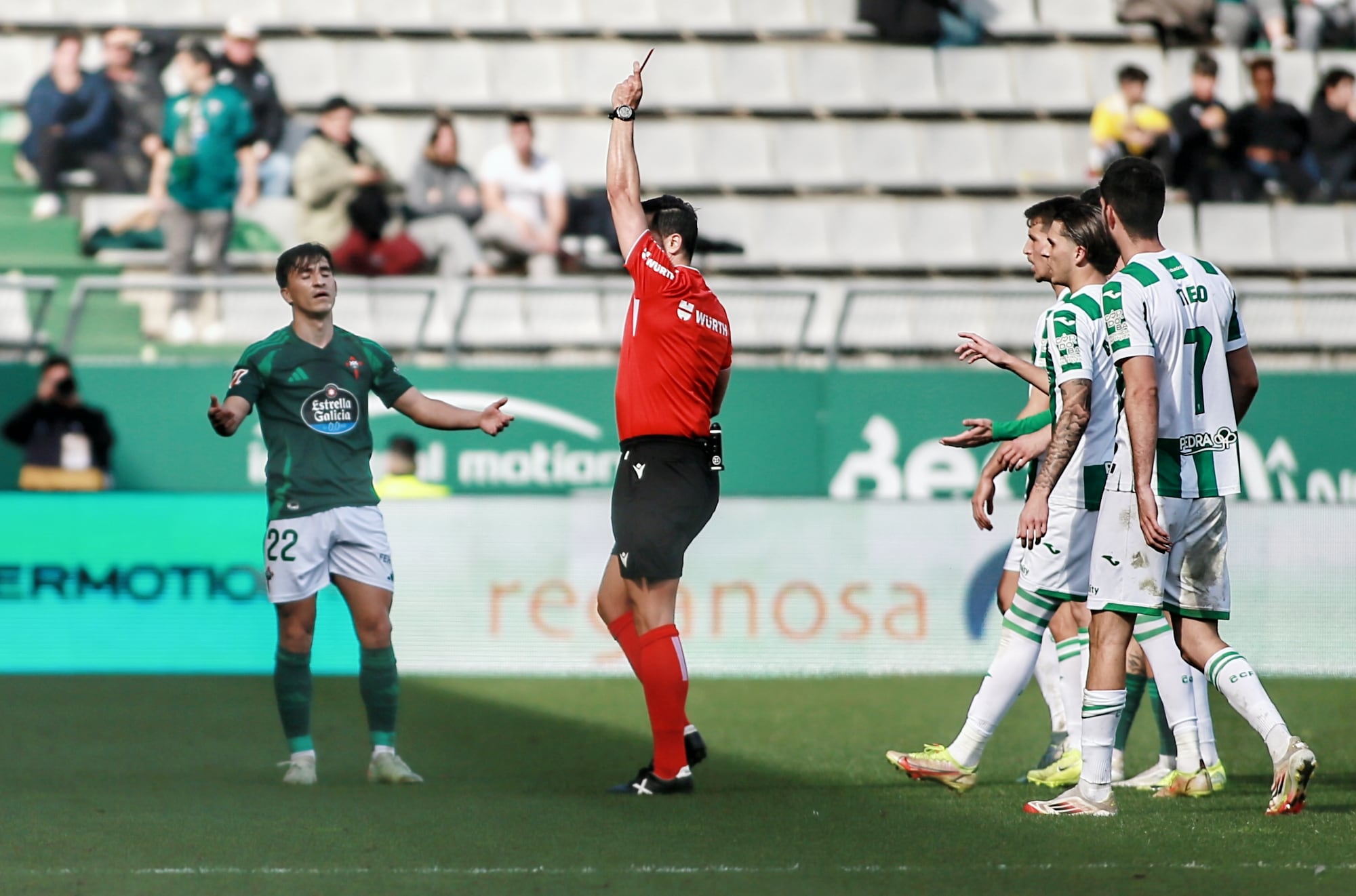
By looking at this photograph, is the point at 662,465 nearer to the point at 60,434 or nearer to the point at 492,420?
the point at 492,420

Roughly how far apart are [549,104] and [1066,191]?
5090mm

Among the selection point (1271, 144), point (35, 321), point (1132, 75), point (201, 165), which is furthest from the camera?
point (1271, 144)

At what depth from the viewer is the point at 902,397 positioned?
45.4 ft

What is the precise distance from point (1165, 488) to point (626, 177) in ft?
7.04

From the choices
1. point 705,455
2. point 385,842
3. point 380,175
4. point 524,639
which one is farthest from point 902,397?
point 385,842

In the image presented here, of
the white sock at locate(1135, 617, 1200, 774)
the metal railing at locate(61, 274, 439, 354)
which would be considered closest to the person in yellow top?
the metal railing at locate(61, 274, 439, 354)

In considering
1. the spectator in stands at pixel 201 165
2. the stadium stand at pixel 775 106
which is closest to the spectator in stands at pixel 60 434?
the spectator in stands at pixel 201 165

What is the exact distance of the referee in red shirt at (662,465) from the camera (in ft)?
22.1

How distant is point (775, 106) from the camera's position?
60.3ft

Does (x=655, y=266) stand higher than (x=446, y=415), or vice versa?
(x=655, y=266)

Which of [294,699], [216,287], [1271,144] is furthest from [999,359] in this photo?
[1271,144]

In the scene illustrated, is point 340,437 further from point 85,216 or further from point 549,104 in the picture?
point 549,104

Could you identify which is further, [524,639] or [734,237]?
[734,237]

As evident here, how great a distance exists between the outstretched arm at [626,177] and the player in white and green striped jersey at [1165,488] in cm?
162
